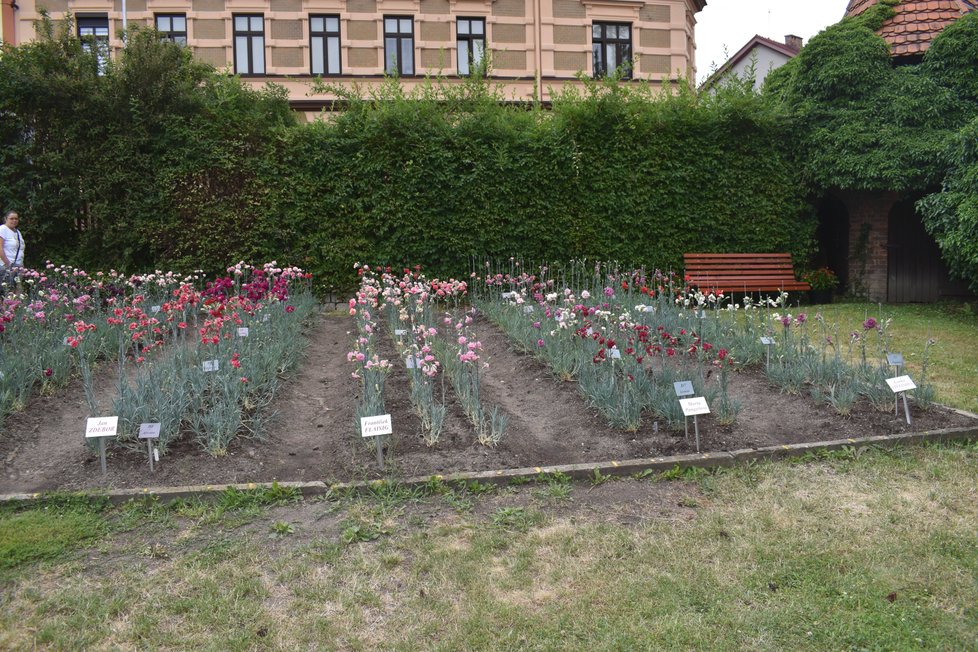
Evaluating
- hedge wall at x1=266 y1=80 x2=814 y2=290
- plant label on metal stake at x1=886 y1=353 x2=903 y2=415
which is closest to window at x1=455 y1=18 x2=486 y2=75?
hedge wall at x1=266 y1=80 x2=814 y2=290

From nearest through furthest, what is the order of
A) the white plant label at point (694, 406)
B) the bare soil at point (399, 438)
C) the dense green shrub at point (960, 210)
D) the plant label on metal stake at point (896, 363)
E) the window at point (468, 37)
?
the bare soil at point (399, 438)
the white plant label at point (694, 406)
the plant label on metal stake at point (896, 363)
the dense green shrub at point (960, 210)
the window at point (468, 37)

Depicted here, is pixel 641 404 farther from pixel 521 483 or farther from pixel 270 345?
pixel 270 345

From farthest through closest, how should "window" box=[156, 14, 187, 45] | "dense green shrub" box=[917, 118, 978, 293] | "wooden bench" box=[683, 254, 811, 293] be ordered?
"window" box=[156, 14, 187, 45] → "wooden bench" box=[683, 254, 811, 293] → "dense green shrub" box=[917, 118, 978, 293]

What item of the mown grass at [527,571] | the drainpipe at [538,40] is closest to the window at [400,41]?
the drainpipe at [538,40]

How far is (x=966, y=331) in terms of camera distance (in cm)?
941

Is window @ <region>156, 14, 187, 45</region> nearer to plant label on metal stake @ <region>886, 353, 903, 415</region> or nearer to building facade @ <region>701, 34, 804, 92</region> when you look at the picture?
building facade @ <region>701, 34, 804, 92</region>

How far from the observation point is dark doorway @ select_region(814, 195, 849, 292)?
13156 mm

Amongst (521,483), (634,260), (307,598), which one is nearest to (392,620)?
(307,598)

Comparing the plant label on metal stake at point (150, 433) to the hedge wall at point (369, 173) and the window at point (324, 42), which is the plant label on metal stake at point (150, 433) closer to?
the hedge wall at point (369, 173)

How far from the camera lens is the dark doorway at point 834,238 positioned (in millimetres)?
13156

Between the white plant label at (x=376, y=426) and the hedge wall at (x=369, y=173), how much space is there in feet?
23.1

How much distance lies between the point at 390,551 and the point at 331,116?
9240mm

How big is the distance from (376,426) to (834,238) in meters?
11.9

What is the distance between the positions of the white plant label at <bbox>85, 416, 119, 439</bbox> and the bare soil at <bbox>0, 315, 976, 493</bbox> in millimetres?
293
